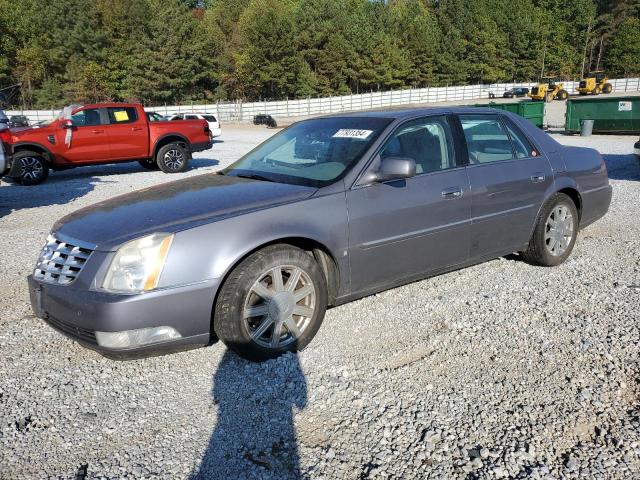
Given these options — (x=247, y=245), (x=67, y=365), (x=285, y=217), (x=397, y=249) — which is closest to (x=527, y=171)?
(x=397, y=249)

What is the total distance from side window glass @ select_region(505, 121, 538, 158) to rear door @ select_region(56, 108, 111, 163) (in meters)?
10.6

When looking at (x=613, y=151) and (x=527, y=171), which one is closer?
(x=527, y=171)

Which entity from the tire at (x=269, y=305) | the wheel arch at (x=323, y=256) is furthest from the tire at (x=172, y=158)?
the tire at (x=269, y=305)

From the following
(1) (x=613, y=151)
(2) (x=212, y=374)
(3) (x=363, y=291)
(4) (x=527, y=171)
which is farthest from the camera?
(1) (x=613, y=151)

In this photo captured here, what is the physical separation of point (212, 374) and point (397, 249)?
1546mm

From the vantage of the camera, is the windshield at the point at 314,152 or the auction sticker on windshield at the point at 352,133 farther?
the auction sticker on windshield at the point at 352,133

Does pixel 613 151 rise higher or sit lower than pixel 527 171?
lower

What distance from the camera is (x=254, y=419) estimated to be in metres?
2.86

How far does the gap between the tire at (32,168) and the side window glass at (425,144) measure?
1055cm

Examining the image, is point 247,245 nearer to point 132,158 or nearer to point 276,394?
point 276,394

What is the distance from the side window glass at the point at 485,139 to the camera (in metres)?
4.52

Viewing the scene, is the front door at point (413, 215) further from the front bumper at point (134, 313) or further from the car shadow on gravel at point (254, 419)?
the front bumper at point (134, 313)

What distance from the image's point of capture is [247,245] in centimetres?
327

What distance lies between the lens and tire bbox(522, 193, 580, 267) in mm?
4969
